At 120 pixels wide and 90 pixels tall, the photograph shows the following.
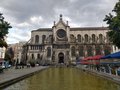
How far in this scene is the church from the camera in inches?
4365

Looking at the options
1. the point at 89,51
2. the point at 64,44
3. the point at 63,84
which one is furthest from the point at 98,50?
the point at 63,84

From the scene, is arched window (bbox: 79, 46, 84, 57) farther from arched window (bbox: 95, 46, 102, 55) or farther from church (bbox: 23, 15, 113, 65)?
arched window (bbox: 95, 46, 102, 55)

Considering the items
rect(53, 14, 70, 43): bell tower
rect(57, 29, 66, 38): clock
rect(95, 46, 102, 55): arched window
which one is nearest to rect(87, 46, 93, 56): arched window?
rect(95, 46, 102, 55): arched window

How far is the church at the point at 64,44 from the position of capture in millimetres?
110875

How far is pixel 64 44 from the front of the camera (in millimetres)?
113000

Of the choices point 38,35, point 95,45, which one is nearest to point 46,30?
point 38,35

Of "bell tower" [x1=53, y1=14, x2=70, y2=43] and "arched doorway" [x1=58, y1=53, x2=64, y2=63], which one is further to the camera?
"bell tower" [x1=53, y1=14, x2=70, y2=43]

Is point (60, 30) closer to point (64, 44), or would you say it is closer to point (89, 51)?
point (64, 44)

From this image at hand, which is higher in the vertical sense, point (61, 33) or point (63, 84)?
point (61, 33)

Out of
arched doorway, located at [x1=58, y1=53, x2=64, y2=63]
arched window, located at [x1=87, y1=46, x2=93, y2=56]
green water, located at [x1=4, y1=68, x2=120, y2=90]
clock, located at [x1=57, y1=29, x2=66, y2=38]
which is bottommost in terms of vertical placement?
green water, located at [x1=4, y1=68, x2=120, y2=90]

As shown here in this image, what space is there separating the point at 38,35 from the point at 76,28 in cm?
2401

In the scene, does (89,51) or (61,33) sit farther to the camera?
(61,33)

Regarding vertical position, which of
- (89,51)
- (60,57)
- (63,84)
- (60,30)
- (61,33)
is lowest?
(63,84)

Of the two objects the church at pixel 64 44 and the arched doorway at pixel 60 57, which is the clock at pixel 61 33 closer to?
the church at pixel 64 44
